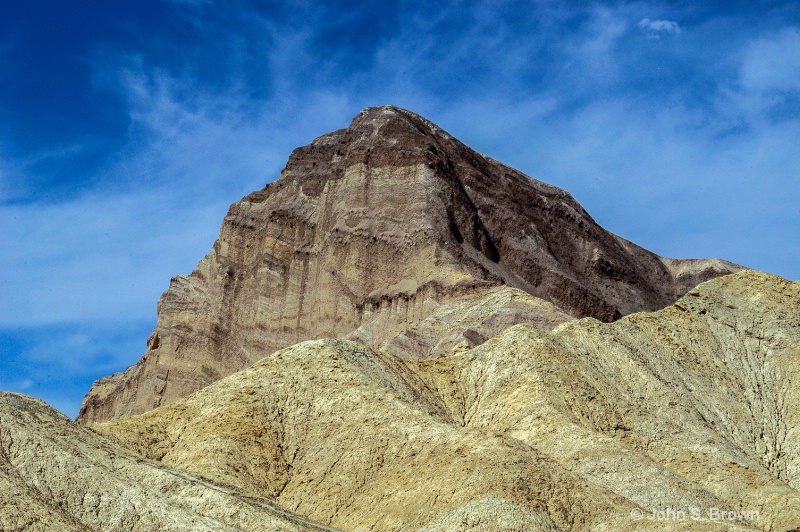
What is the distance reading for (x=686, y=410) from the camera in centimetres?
5800

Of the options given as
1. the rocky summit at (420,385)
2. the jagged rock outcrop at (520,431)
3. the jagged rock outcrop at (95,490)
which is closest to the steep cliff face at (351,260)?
the rocky summit at (420,385)

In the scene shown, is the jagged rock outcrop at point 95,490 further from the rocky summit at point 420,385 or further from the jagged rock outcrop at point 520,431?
the jagged rock outcrop at point 520,431

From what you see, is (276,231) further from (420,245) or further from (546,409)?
(546,409)

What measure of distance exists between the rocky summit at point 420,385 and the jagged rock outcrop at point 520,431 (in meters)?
0.11

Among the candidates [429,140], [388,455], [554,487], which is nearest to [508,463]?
[554,487]

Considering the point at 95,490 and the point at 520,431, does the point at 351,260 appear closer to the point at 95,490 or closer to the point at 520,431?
the point at 520,431

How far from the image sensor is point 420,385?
5822 cm

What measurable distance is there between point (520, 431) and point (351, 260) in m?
33.8

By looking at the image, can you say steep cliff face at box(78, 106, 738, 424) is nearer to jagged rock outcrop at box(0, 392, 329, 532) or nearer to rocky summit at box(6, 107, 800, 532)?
rocky summit at box(6, 107, 800, 532)

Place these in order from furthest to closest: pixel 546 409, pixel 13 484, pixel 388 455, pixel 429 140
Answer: pixel 429 140
pixel 546 409
pixel 388 455
pixel 13 484

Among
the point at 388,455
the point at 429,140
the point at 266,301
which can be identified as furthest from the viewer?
the point at 429,140

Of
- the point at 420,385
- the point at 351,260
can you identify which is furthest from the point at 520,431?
the point at 351,260

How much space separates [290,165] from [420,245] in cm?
1747

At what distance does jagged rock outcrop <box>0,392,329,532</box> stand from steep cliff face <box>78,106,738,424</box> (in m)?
35.0
